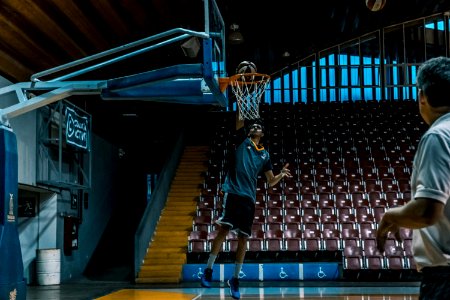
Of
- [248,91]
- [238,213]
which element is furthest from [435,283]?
[248,91]

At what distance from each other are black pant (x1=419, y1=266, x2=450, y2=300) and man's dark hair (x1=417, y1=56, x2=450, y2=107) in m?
0.58

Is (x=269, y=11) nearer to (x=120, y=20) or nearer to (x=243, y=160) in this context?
(x=120, y=20)

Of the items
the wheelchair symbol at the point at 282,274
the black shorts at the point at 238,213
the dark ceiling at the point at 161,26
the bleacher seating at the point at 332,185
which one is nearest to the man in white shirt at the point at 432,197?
the black shorts at the point at 238,213

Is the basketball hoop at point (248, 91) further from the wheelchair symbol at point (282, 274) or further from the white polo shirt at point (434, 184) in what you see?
the white polo shirt at point (434, 184)

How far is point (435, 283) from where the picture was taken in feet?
7.21

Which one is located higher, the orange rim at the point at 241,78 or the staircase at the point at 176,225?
the orange rim at the point at 241,78

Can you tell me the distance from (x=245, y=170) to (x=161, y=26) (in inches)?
264

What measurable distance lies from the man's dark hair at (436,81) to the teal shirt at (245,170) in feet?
16.9

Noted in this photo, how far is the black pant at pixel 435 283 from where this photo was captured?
215cm

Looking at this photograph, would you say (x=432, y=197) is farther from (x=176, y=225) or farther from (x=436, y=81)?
(x=176, y=225)

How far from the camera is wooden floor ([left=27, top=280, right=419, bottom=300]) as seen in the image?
945 cm

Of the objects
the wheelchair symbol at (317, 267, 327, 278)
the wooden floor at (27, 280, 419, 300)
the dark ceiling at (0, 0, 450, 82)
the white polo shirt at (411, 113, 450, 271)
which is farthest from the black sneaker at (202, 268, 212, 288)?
the wheelchair symbol at (317, 267, 327, 278)

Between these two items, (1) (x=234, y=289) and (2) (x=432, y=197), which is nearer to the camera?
(2) (x=432, y=197)

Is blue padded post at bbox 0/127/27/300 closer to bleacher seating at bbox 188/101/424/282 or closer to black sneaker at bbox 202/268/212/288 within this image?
black sneaker at bbox 202/268/212/288
